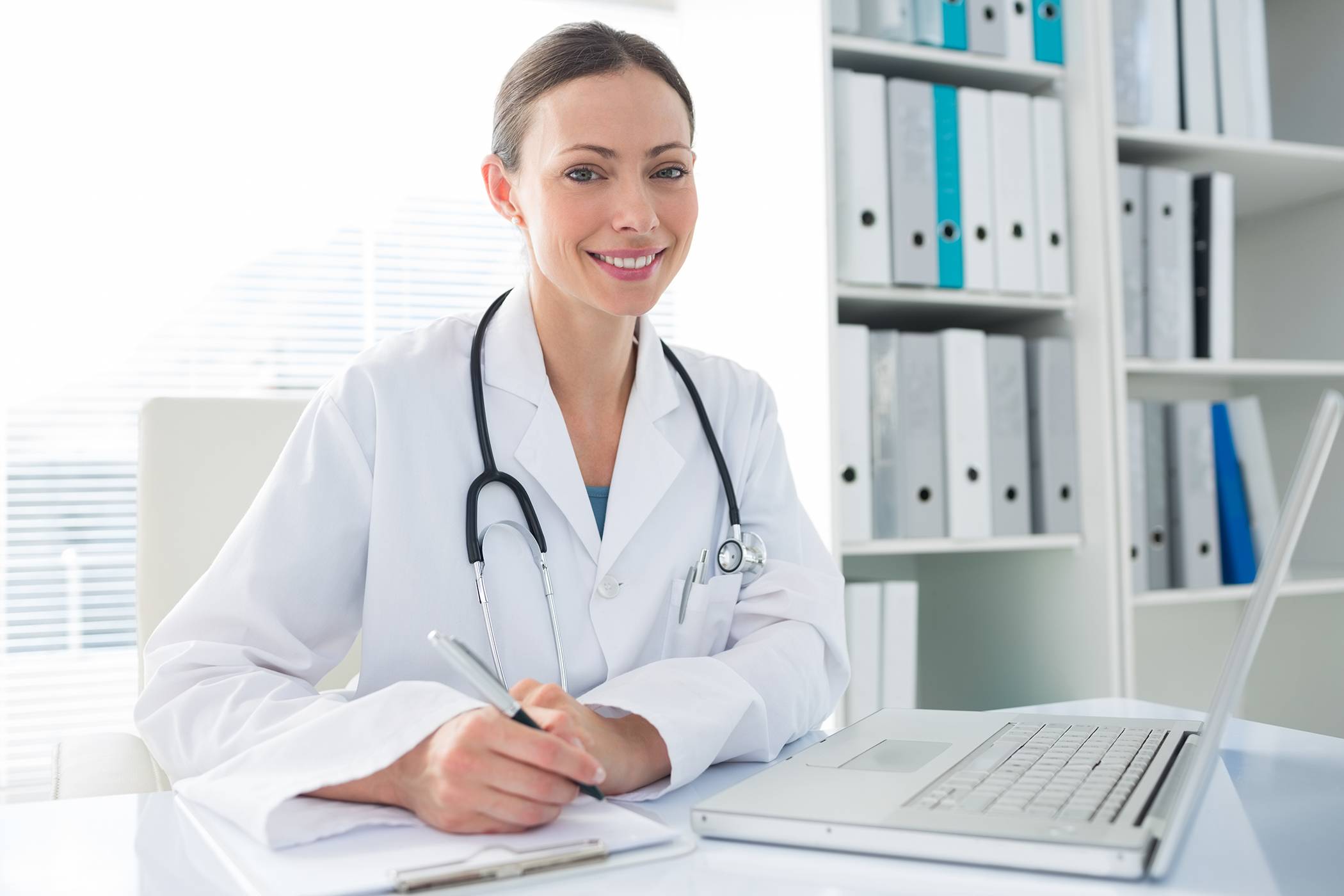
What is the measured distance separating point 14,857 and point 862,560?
181 cm

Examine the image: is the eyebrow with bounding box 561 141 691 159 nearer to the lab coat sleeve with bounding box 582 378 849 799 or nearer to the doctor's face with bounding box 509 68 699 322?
the doctor's face with bounding box 509 68 699 322

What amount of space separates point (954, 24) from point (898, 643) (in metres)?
1.06

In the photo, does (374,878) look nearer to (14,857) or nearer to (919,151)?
(14,857)

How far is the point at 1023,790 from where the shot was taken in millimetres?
621

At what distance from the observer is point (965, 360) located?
1.83m

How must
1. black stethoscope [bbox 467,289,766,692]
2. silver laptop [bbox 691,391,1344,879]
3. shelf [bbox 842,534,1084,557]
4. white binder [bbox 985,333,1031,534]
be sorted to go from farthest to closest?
white binder [bbox 985,333,1031,534]
shelf [bbox 842,534,1084,557]
black stethoscope [bbox 467,289,766,692]
silver laptop [bbox 691,391,1344,879]

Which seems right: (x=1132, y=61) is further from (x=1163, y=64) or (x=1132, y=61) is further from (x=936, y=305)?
(x=936, y=305)

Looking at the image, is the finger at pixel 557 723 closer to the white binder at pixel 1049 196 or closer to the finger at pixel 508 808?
the finger at pixel 508 808

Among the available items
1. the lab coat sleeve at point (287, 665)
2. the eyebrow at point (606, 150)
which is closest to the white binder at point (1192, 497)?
the eyebrow at point (606, 150)

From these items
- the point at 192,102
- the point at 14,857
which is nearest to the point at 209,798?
the point at 14,857

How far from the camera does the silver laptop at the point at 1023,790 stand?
0.53 m

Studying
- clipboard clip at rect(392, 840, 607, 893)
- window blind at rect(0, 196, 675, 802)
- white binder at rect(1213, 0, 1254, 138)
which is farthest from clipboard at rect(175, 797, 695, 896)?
white binder at rect(1213, 0, 1254, 138)

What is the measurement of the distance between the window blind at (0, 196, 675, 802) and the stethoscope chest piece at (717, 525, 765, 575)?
102cm

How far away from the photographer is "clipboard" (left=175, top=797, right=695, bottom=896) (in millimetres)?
546
